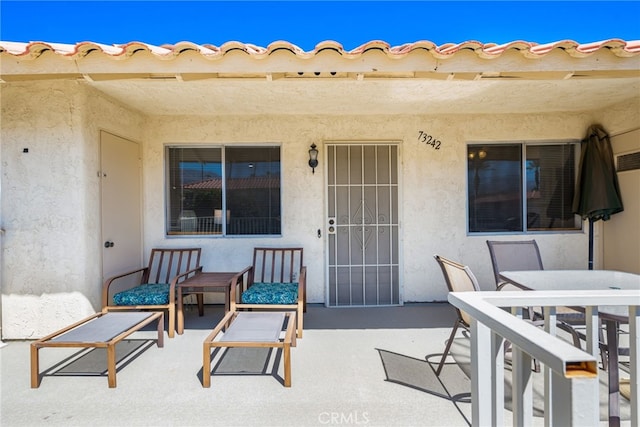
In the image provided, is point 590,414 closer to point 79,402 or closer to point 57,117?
point 79,402

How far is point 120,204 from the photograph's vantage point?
3809 millimetres

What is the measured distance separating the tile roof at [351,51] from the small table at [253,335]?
2275mm

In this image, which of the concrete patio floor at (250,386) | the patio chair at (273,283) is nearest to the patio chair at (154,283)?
the concrete patio floor at (250,386)

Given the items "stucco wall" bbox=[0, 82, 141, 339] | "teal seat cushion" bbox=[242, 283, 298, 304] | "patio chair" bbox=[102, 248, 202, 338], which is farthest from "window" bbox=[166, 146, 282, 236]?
"stucco wall" bbox=[0, 82, 141, 339]

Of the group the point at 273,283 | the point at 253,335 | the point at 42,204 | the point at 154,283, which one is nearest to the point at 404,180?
the point at 273,283

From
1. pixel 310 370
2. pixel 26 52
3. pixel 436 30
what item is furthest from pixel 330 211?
pixel 26 52

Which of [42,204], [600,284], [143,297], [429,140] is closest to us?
[600,284]

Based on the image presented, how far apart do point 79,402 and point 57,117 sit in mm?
2683

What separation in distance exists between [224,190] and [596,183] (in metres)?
4.93

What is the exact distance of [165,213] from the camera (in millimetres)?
4312

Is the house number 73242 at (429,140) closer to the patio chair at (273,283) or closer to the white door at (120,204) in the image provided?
the patio chair at (273,283)

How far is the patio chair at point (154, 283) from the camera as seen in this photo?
3.27m

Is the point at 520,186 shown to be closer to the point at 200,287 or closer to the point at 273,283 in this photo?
the point at 273,283

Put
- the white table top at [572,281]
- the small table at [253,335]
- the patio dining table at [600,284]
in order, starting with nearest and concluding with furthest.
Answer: the patio dining table at [600,284], the small table at [253,335], the white table top at [572,281]
